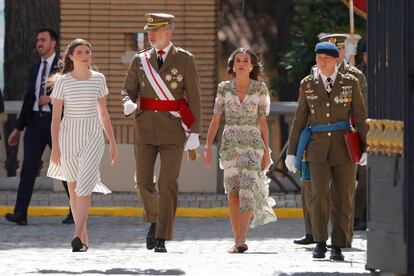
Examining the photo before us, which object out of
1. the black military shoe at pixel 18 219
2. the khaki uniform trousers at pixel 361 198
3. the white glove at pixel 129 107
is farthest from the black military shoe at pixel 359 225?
the white glove at pixel 129 107

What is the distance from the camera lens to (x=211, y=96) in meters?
21.7

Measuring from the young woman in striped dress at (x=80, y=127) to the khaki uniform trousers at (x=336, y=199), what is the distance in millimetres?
1755

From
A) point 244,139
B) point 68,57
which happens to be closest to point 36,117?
point 68,57

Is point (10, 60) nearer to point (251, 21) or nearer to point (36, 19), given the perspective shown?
point (36, 19)

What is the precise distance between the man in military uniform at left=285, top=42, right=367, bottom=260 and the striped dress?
173 cm

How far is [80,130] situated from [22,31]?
334 inches

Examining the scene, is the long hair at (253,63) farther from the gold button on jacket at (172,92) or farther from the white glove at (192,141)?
the white glove at (192,141)

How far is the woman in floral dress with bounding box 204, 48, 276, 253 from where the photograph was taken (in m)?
15.7

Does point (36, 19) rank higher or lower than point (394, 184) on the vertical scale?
higher

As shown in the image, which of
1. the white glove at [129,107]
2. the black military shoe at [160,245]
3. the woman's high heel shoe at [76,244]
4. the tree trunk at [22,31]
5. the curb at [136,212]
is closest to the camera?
the white glove at [129,107]

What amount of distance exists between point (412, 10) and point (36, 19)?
40.0 feet

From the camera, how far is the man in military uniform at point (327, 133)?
48.5ft

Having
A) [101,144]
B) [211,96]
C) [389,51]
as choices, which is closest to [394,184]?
[389,51]

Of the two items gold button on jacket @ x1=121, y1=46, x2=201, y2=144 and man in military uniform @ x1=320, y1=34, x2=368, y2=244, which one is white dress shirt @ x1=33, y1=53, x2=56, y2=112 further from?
man in military uniform @ x1=320, y1=34, x2=368, y2=244
